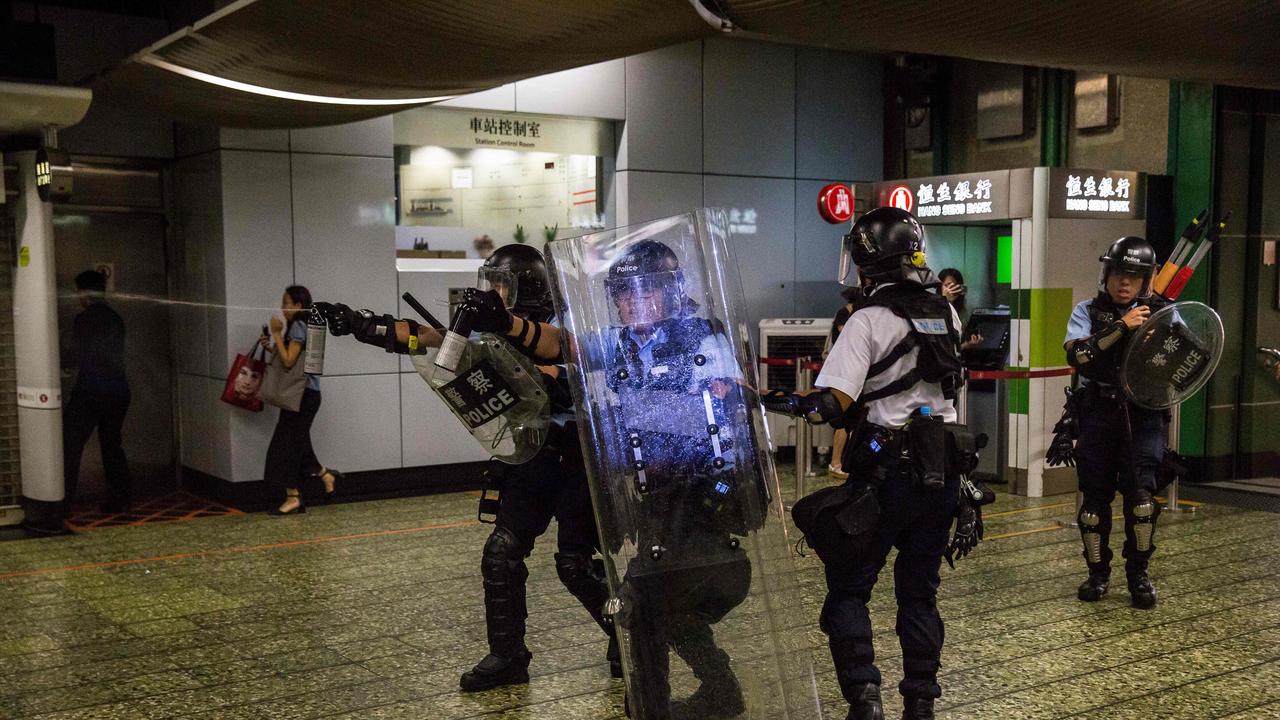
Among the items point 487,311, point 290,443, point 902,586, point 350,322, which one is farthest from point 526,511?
point 290,443

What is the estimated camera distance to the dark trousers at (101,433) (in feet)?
26.8

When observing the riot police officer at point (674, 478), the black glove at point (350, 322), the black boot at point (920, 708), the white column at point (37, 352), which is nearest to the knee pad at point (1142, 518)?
the black boot at point (920, 708)

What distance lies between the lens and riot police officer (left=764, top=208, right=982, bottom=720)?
4023mm

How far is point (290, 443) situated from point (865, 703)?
548cm

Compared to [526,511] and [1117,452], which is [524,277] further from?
[1117,452]

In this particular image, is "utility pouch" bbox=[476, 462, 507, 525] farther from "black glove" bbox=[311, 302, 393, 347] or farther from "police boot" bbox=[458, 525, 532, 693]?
"black glove" bbox=[311, 302, 393, 347]

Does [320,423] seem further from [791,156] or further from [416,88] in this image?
[791,156]

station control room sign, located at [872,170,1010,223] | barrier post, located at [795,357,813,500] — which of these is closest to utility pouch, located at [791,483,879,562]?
barrier post, located at [795,357,813,500]

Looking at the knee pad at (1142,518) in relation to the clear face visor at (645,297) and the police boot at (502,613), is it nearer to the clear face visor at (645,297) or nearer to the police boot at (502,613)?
the police boot at (502,613)

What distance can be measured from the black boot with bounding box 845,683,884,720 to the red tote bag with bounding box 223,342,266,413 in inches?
219

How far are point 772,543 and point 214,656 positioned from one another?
9.38 feet

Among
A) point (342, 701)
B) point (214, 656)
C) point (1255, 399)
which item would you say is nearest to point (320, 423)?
point (214, 656)

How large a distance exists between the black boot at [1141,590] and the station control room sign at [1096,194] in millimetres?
3620

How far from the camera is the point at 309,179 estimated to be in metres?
8.81
